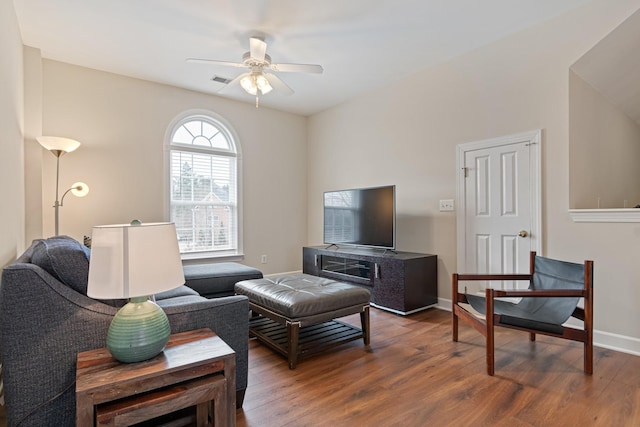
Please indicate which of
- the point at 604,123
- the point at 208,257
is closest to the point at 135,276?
the point at 208,257

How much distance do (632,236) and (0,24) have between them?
463cm

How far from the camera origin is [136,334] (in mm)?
1297

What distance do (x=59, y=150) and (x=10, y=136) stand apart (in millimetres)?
926

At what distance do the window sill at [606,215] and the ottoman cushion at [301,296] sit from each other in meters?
1.84

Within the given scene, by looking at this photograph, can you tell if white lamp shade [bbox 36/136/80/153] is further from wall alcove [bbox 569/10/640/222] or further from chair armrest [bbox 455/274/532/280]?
wall alcove [bbox 569/10/640/222]

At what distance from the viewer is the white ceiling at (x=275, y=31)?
2686 mm

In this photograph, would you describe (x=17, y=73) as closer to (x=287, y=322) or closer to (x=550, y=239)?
(x=287, y=322)

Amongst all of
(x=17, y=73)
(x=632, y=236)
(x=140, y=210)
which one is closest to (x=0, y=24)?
(x=17, y=73)

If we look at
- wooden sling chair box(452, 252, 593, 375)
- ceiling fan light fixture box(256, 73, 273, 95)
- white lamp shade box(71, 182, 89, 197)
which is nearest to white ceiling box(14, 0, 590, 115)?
ceiling fan light fixture box(256, 73, 273, 95)

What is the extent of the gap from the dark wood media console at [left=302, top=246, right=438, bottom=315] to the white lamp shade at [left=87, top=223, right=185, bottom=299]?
2.59 metres

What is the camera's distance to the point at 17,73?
9.38ft

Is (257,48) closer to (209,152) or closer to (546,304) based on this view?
(209,152)

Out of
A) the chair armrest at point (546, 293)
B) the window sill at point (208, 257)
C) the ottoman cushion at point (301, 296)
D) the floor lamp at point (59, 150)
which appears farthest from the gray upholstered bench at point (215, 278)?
the chair armrest at point (546, 293)

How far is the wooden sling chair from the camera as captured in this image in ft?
7.02
